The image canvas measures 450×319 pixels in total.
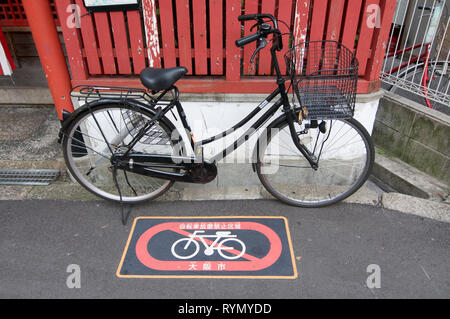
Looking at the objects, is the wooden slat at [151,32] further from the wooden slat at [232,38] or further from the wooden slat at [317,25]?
the wooden slat at [317,25]

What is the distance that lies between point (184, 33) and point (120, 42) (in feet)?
2.23

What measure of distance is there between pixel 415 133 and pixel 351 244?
186 centimetres

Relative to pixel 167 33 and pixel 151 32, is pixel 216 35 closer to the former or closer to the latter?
pixel 167 33

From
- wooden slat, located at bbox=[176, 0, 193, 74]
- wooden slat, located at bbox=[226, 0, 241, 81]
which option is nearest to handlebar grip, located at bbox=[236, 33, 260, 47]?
wooden slat, located at bbox=[226, 0, 241, 81]

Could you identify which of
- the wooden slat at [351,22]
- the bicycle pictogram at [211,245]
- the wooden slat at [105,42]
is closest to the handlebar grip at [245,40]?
the wooden slat at [351,22]

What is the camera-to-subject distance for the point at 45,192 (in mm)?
3629

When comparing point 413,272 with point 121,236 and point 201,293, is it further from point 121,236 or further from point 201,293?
point 121,236

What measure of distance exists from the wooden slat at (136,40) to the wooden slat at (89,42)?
0.38m

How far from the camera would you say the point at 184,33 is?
325cm

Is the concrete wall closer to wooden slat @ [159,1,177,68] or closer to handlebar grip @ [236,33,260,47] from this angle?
handlebar grip @ [236,33,260,47]

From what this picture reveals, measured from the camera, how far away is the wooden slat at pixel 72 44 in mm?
3121

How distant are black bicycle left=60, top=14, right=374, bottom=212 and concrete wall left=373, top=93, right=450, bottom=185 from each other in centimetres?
82

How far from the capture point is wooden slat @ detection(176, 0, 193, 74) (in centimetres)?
313
